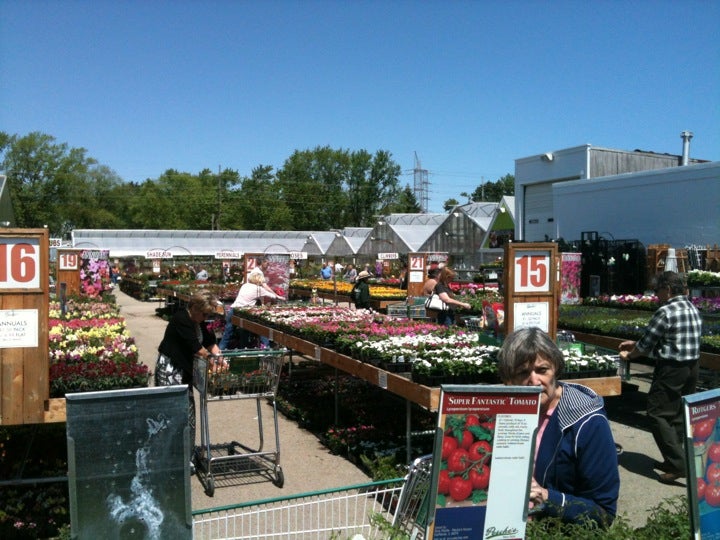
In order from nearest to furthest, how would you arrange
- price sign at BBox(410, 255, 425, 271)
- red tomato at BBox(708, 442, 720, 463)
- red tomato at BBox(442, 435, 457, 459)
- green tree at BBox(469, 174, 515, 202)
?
red tomato at BBox(442, 435, 457, 459) → red tomato at BBox(708, 442, 720, 463) → price sign at BBox(410, 255, 425, 271) → green tree at BBox(469, 174, 515, 202)

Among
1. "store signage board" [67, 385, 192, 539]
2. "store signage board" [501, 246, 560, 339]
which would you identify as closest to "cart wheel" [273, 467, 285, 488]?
"store signage board" [501, 246, 560, 339]

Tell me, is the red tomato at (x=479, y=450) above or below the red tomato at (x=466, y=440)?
below

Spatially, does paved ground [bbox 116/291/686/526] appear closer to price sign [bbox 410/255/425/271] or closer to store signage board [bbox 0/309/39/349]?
store signage board [bbox 0/309/39/349]

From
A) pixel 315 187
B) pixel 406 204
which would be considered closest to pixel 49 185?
pixel 315 187

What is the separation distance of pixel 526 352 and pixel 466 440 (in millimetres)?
601

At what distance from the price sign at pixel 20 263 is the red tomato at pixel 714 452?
13.7 ft

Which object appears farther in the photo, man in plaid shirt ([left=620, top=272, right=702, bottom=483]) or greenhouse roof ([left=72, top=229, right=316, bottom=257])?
greenhouse roof ([left=72, top=229, right=316, bottom=257])

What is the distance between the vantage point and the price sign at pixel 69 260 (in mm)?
14938

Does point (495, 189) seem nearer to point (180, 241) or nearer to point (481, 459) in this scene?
point (180, 241)

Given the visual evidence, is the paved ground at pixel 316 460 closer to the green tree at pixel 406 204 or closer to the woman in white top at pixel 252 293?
the woman in white top at pixel 252 293

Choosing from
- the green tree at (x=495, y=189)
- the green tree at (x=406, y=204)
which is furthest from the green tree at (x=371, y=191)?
the green tree at (x=495, y=189)

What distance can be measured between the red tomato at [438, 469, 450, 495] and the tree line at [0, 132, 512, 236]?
7173cm

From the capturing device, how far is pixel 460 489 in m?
2.24

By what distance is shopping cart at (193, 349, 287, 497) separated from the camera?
19.8ft
